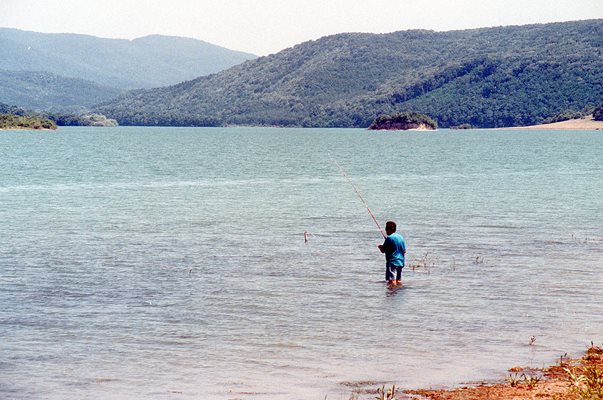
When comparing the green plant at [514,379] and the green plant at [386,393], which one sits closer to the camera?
the green plant at [386,393]

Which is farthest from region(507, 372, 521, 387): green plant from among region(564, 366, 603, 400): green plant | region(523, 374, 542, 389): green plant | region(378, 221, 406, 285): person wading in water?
region(378, 221, 406, 285): person wading in water

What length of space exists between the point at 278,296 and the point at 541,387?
7.91 metres

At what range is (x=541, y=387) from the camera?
12086 mm

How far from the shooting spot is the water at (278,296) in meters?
13.3

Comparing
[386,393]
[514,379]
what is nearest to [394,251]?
[514,379]

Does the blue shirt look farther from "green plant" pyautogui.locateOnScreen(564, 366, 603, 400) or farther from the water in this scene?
"green plant" pyautogui.locateOnScreen(564, 366, 603, 400)

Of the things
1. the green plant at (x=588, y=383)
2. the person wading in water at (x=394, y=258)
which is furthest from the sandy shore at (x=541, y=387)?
the person wading in water at (x=394, y=258)

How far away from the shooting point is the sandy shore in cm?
1125

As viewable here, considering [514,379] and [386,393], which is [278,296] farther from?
[514,379]

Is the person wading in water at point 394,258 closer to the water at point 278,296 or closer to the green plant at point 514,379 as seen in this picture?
the water at point 278,296

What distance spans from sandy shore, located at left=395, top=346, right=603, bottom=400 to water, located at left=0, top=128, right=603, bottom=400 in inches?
17.5

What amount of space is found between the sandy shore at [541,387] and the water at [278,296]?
0.45 m

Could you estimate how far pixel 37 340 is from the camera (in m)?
A: 15.0

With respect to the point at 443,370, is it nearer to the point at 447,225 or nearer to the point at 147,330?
the point at 147,330
